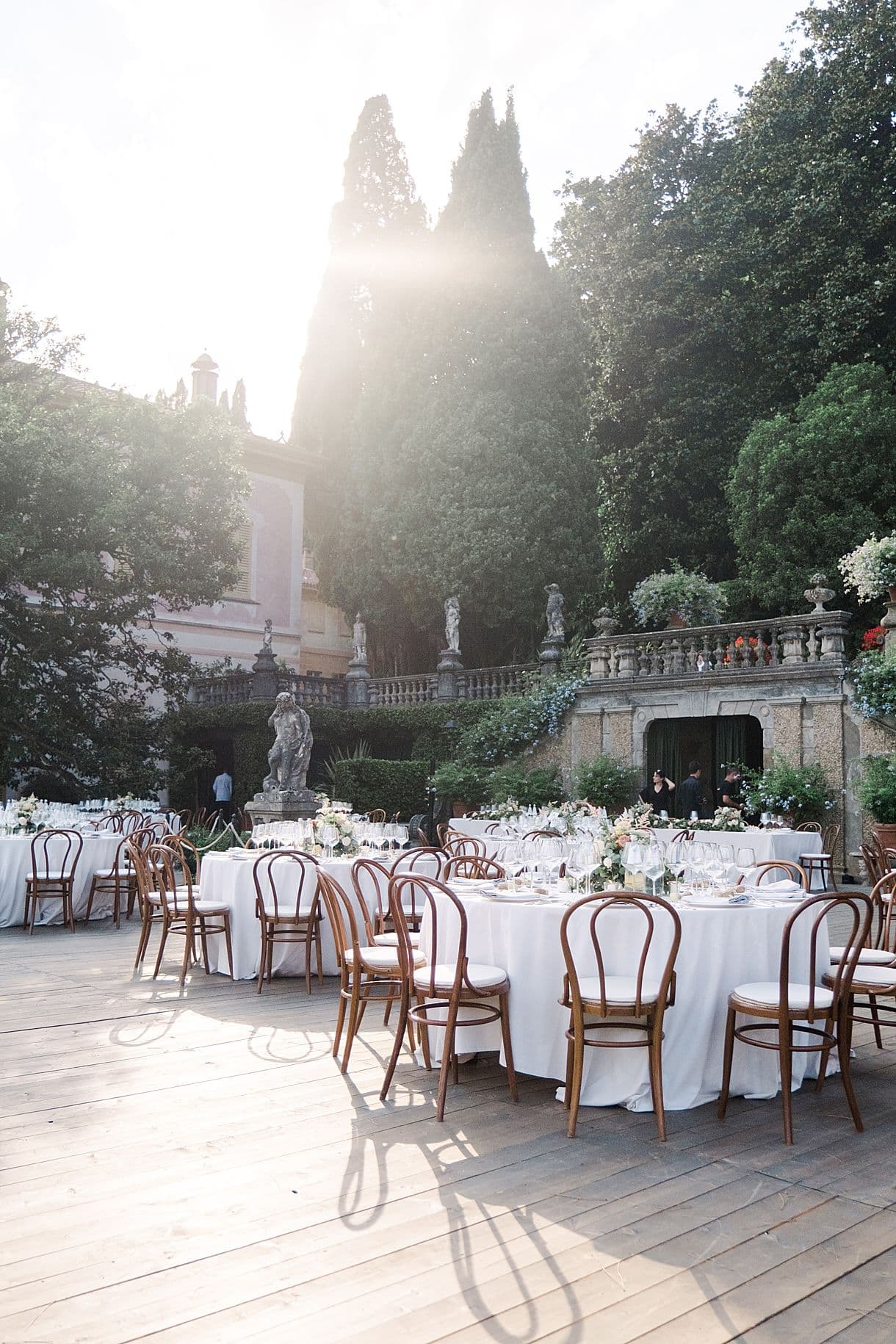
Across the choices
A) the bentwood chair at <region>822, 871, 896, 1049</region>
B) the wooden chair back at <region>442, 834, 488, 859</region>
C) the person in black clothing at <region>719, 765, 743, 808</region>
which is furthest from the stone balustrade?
the bentwood chair at <region>822, 871, 896, 1049</region>

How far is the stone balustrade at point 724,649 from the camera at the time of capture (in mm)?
14844

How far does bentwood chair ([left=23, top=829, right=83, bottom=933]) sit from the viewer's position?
9.40 metres

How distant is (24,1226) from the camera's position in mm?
3102

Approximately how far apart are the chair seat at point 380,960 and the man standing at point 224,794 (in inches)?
590

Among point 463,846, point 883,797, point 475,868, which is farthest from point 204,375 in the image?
point 475,868

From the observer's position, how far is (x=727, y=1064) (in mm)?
4270

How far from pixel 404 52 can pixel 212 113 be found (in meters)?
1.30

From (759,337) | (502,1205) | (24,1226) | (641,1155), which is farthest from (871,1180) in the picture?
(759,337)

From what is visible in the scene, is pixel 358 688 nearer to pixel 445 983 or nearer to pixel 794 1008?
pixel 445 983

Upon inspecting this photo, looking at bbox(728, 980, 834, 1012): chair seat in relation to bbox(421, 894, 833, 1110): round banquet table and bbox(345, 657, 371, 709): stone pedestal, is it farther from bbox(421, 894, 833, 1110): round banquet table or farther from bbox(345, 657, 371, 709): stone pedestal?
bbox(345, 657, 371, 709): stone pedestal

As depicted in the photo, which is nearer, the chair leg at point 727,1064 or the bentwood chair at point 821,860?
the chair leg at point 727,1064

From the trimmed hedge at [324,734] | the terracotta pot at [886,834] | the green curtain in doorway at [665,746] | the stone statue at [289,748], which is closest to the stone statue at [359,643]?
the trimmed hedge at [324,734]

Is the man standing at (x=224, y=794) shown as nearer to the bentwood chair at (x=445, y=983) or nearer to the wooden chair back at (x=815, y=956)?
the bentwood chair at (x=445, y=983)

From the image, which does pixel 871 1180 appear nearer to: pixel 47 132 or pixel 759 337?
pixel 47 132
